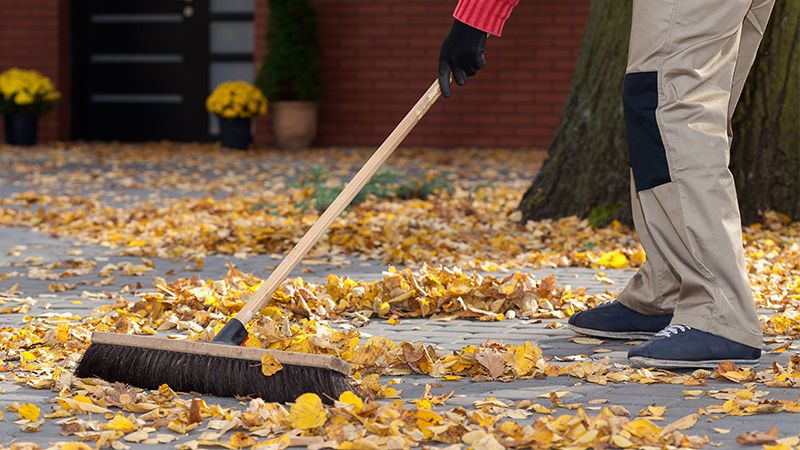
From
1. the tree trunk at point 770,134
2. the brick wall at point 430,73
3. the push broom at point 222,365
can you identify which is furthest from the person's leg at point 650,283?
the brick wall at point 430,73

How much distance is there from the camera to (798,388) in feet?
11.6

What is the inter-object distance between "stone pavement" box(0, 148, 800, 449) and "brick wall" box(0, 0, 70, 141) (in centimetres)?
871

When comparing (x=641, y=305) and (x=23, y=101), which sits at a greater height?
(x=641, y=305)

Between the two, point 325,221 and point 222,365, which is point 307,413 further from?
point 325,221

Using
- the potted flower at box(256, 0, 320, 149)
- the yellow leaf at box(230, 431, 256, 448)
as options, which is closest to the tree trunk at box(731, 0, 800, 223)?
the yellow leaf at box(230, 431, 256, 448)

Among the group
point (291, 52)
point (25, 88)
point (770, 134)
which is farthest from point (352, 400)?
point (25, 88)

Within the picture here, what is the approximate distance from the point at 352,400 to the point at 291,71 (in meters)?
11.3

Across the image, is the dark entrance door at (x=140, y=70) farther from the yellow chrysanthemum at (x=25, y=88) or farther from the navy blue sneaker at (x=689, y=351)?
the navy blue sneaker at (x=689, y=351)

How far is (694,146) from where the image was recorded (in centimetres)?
373

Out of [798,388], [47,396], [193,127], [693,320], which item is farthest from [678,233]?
[193,127]

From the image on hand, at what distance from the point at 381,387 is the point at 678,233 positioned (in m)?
1.00

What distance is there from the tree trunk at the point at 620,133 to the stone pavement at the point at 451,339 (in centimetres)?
130

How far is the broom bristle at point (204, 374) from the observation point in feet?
10.7

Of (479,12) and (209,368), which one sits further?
(479,12)
